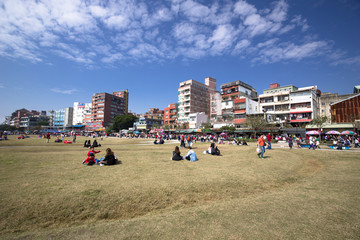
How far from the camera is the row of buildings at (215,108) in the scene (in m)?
50.0

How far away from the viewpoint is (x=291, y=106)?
51312mm

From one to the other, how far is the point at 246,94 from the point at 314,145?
163 feet

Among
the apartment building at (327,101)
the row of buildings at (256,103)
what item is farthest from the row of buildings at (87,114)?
the apartment building at (327,101)

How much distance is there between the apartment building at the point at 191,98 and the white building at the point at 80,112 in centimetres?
8397

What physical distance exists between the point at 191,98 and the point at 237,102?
26.6 meters

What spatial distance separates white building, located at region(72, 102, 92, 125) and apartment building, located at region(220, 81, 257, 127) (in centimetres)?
10799

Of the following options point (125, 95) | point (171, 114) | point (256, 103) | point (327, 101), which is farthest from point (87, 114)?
point (327, 101)

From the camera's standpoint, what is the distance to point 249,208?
5.22m

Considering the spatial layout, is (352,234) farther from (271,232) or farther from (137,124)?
(137,124)

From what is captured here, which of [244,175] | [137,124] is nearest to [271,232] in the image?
[244,175]

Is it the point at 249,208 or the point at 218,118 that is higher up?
the point at 218,118

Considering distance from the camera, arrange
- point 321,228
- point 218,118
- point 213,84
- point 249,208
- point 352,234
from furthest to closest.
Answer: point 213,84 → point 218,118 → point 249,208 → point 321,228 → point 352,234

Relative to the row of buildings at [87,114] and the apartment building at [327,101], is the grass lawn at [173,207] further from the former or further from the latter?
the row of buildings at [87,114]

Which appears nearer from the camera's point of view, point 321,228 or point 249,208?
point 321,228
